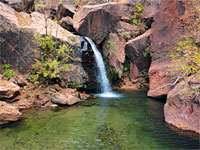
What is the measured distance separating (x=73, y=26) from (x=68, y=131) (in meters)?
13.0

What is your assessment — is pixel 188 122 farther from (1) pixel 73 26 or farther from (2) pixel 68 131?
(1) pixel 73 26

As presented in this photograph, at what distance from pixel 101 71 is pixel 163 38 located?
6303 mm

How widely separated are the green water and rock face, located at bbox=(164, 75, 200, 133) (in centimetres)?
45

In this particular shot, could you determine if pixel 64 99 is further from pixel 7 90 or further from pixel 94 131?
pixel 94 131

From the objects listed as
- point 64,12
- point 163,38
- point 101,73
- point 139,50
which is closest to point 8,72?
point 101,73

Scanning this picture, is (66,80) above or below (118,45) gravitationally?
below

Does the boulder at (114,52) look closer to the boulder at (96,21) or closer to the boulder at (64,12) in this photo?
→ the boulder at (96,21)

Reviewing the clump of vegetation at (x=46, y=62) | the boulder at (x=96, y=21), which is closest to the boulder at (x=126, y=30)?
the boulder at (x=96, y=21)

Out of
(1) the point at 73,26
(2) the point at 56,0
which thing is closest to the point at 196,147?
(1) the point at 73,26

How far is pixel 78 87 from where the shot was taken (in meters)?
12.9

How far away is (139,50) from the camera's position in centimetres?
1593

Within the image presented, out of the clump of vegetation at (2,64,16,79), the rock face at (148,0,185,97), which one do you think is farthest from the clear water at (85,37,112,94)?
the clump of vegetation at (2,64,16,79)

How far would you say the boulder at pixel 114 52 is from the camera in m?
16.3

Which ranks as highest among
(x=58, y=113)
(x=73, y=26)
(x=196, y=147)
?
(x=73, y=26)
